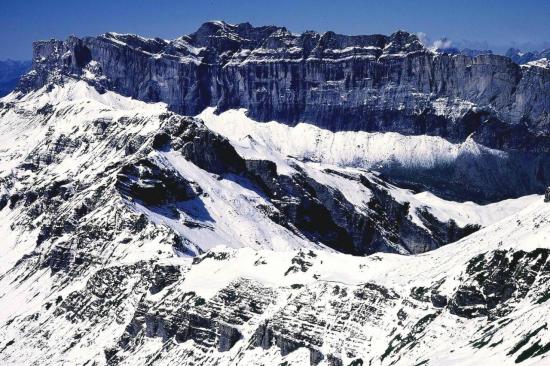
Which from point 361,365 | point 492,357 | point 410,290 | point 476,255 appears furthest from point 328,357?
point 492,357

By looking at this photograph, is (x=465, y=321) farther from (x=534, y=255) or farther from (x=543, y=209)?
(x=543, y=209)

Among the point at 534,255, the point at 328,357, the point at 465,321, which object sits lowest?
the point at 328,357

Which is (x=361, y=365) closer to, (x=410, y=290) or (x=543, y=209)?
(x=410, y=290)

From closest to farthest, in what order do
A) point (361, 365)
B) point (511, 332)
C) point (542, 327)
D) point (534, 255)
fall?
point (542, 327) → point (511, 332) → point (534, 255) → point (361, 365)

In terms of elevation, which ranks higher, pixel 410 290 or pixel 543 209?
pixel 543 209

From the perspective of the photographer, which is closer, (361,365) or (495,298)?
(495,298)

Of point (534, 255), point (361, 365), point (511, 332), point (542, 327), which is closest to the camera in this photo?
point (542, 327)

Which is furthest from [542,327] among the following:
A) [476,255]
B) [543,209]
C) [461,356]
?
[543,209]

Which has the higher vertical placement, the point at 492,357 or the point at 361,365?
the point at 492,357

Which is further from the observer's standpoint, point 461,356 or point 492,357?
point 461,356
